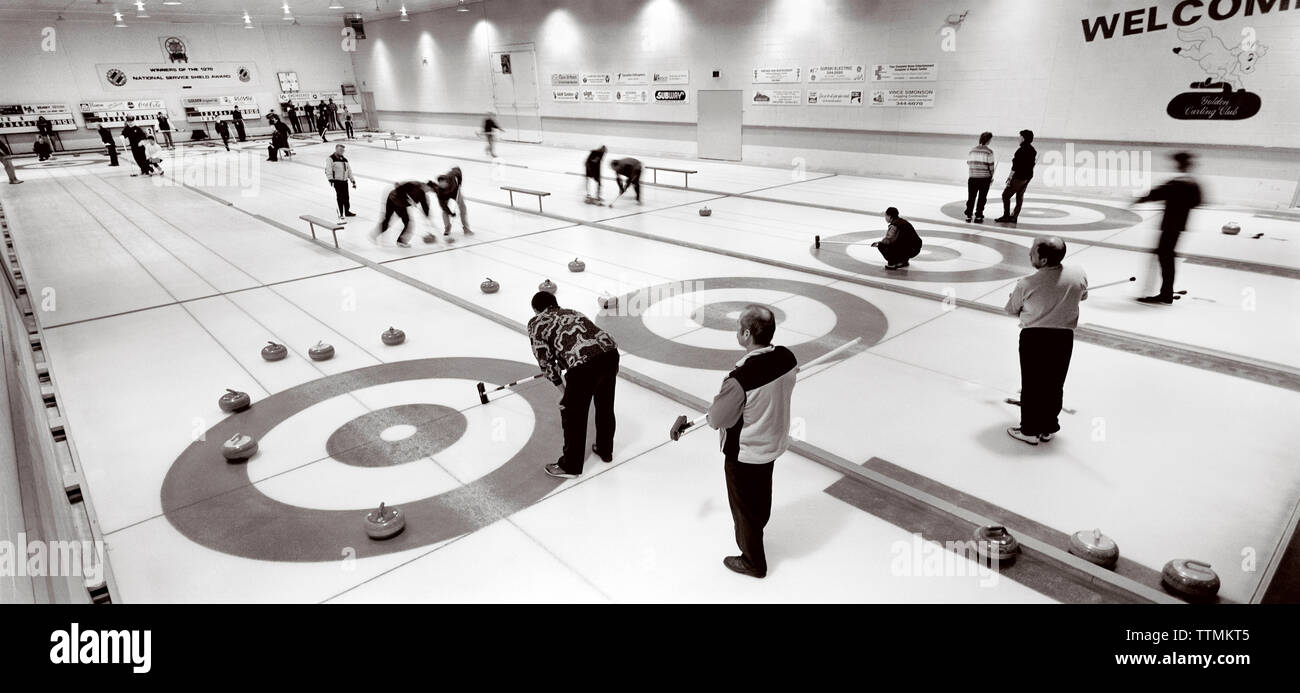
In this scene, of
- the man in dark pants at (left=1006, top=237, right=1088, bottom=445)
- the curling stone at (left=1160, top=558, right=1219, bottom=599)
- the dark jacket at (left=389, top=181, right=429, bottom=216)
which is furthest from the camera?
the dark jacket at (left=389, top=181, right=429, bottom=216)

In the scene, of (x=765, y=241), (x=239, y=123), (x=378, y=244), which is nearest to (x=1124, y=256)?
(x=765, y=241)

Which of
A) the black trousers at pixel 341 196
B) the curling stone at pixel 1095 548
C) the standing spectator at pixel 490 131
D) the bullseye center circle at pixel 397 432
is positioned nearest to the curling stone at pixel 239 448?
the bullseye center circle at pixel 397 432

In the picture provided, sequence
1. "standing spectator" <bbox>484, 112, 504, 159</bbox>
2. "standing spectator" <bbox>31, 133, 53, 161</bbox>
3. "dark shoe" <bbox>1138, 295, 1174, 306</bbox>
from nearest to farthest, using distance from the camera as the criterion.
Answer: "dark shoe" <bbox>1138, 295, 1174, 306</bbox>, "standing spectator" <bbox>484, 112, 504, 159</bbox>, "standing spectator" <bbox>31, 133, 53, 161</bbox>

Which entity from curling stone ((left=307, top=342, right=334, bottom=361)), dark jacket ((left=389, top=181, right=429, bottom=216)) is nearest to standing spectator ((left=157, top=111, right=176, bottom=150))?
Answer: dark jacket ((left=389, top=181, right=429, bottom=216))

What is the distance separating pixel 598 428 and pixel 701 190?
1361 centimetres

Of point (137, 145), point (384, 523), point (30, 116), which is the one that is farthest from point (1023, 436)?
point (30, 116)

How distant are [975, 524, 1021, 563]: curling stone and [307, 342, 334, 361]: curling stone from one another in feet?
22.3

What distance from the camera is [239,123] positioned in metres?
31.3

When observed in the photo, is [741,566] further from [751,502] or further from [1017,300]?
[1017,300]

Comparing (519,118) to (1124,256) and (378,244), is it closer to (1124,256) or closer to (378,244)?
(378,244)

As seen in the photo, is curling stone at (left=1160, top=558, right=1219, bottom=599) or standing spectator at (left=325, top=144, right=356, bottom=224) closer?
curling stone at (left=1160, top=558, right=1219, bottom=599)

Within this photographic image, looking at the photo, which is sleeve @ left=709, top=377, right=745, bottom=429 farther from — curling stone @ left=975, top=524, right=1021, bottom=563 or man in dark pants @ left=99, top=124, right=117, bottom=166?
man in dark pants @ left=99, top=124, right=117, bottom=166

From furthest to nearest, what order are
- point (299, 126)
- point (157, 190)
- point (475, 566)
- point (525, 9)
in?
point (299, 126) → point (525, 9) → point (157, 190) → point (475, 566)

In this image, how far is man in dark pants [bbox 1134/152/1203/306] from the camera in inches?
320
